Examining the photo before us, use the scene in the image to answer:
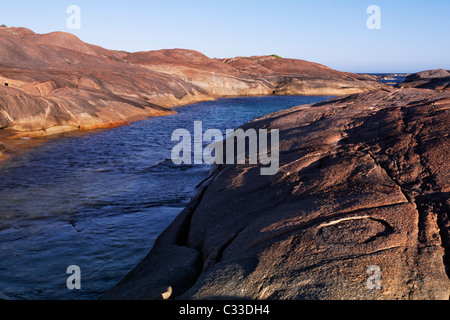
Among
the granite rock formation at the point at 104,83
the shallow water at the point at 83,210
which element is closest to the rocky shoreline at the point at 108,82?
the granite rock formation at the point at 104,83

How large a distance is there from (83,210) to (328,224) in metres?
6.34

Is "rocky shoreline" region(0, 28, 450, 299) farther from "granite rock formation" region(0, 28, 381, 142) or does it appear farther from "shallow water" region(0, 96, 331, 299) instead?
"granite rock formation" region(0, 28, 381, 142)

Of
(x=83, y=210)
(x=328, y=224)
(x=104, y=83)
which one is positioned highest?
(x=104, y=83)

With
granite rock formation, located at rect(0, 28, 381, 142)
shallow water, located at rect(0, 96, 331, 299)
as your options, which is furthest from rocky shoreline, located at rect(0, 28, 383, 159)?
shallow water, located at rect(0, 96, 331, 299)

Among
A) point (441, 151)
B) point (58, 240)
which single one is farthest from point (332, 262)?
point (58, 240)

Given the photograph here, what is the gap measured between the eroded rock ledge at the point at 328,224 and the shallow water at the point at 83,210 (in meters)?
1.01

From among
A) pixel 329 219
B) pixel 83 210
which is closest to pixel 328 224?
pixel 329 219

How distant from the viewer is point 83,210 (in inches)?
350

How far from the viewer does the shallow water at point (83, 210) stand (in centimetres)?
606

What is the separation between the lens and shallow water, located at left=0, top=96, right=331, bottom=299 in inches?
239

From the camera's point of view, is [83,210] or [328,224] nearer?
[328,224]

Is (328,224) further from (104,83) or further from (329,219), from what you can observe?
(104,83)

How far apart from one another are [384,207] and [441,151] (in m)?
1.34
